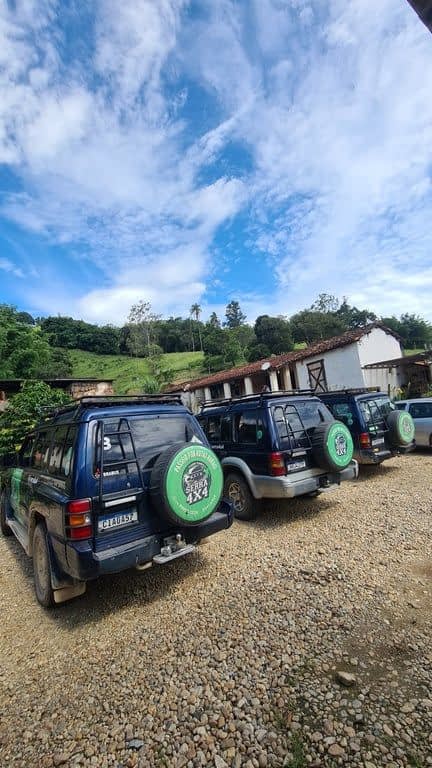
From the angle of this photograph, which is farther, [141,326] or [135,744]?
[141,326]

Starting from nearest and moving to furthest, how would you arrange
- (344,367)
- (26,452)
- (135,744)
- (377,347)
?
(135,744) → (26,452) → (344,367) → (377,347)

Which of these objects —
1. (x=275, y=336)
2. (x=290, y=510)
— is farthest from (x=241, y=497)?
(x=275, y=336)

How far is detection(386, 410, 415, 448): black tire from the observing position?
24.4ft

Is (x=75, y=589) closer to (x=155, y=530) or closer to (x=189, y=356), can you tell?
(x=155, y=530)

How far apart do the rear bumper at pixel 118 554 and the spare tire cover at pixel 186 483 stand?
241 mm

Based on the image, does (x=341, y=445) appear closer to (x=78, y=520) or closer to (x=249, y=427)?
(x=249, y=427)

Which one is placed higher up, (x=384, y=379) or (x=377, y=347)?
(x=377, y=347)

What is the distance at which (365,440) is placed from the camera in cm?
741

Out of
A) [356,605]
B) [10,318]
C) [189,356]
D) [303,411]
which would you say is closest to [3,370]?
[10,318]

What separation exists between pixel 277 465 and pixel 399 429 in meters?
3.83

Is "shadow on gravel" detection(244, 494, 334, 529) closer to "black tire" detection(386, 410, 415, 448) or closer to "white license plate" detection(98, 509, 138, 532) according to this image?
"black tire" detection(386, 410, 415, 448)

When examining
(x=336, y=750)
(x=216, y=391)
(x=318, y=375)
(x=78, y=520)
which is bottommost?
(x=336, y=750)

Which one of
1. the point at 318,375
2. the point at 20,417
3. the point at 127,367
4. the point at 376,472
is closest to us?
the point at 376,472

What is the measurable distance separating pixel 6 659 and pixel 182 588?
1673mm
